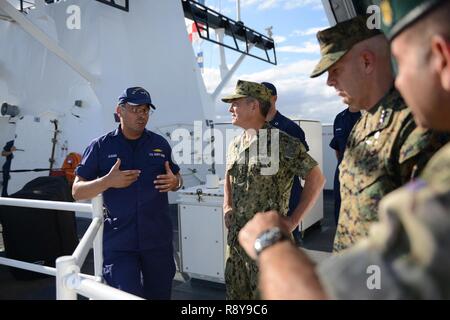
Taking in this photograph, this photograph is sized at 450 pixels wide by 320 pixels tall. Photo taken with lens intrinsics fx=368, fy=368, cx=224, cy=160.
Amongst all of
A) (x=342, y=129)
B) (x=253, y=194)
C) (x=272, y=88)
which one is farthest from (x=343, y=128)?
(x=253, y=194)

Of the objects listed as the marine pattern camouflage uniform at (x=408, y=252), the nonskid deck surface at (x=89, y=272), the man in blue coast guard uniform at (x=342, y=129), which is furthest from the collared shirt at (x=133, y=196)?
the man in blue coast guard uniform at (x=342, y=129)

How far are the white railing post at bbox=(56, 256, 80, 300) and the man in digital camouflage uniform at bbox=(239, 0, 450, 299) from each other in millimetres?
745

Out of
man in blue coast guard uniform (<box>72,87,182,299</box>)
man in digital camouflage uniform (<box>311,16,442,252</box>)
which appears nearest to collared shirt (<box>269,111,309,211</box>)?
man in blue coast guard uniform (<box>72,87,182,299</box>)

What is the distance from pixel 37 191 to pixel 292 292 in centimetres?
384

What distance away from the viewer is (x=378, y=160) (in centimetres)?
118

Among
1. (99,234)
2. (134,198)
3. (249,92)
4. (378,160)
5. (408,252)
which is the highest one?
(249,92)

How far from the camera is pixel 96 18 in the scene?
25.0ft

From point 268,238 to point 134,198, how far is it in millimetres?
1647

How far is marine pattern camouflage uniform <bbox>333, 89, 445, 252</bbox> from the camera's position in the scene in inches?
42.8

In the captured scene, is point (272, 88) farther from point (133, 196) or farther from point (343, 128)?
point (133, 196)

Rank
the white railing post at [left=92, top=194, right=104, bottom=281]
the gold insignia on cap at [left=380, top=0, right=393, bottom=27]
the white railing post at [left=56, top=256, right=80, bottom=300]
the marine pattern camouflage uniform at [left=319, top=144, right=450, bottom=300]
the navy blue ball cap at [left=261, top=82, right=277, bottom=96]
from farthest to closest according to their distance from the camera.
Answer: the navy blue ball cap at [left=261, top=82, right=277, bottom=96]
the white railing post at [left=92, top=194, right=104, bottom=281]
the white railing post at [left=56, top=256, right=80, bottom=300]
the gold insignia on cap at [left=380, top=0, right=393, bottom=27]
the marine pattern camouflage uniform at [left=319, top=144, right=450, bottom=300]

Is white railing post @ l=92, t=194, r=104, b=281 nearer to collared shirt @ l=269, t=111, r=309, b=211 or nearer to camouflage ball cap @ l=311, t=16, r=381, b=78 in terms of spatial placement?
camouflage ball cap @ l=311, t=16, r=381, b=78
